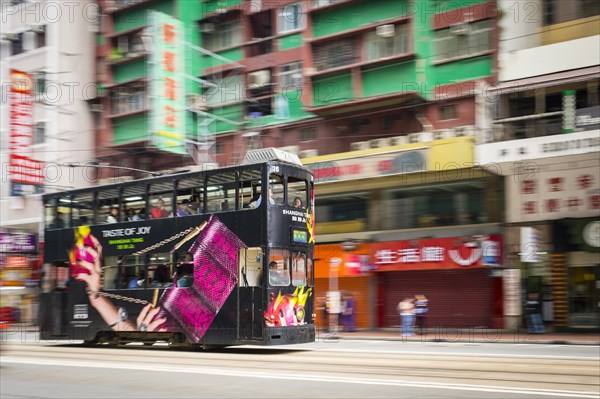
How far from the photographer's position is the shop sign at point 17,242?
3052cm

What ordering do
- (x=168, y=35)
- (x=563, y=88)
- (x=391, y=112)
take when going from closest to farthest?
(x=563, y=88)
(x=391, y=112)
(x=168, y=35)

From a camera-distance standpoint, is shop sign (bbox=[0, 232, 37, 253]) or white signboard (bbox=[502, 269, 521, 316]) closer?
white signboard (bbox=[502, 269, 521, 316])

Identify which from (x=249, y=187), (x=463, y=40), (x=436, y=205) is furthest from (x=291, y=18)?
(x=249, y=187)

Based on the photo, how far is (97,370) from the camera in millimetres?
12344

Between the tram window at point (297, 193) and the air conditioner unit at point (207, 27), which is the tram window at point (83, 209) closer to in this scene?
the tram window at point (297, 193)

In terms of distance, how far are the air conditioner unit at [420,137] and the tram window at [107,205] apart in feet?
38.1

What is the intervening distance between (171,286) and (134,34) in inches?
904

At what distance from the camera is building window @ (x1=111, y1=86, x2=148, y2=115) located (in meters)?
36.3

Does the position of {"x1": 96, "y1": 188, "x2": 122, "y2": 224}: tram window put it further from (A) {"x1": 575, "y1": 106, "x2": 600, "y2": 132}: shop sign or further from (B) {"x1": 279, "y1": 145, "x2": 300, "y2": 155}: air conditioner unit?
(A) {"x1": 575, "y1": 106, "x2": 600, "y2": 132}: shop sign

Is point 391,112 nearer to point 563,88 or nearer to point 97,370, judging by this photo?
point 563,88

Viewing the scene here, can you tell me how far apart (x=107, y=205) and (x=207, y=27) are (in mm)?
16968

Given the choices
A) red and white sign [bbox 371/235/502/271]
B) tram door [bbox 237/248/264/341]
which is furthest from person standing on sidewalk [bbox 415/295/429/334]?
tram door [bbox 237/248/264/341]

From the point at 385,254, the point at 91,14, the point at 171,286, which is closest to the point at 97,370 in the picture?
the point at 171,286

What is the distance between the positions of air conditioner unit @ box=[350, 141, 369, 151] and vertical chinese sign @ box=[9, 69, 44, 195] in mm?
14403
